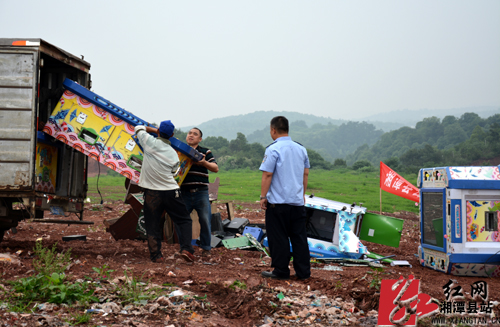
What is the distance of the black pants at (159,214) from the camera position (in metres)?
→ 5.88

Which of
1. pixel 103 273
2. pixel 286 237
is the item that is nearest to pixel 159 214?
pixel 103 273

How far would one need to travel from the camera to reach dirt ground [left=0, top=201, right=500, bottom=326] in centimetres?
374

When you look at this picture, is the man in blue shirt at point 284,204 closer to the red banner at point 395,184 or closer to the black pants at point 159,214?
the black pants at point 159,214

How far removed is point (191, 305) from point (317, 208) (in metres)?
3.56

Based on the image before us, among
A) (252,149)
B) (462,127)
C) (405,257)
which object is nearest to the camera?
(405,257)

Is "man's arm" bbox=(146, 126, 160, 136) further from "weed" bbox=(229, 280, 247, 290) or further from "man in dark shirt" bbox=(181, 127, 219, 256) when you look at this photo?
"weed" bbox=(229, 280, 247, 290)

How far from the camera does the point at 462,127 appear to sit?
78.9 m

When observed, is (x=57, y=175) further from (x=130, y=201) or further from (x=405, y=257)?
(x=405, y=257)

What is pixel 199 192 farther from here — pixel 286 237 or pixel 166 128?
pixel 286 237

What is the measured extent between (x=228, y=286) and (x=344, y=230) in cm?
309

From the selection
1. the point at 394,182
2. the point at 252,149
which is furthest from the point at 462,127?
the point at 394,182

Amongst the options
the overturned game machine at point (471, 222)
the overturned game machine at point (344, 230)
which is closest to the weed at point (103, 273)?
the overturned game machine at point (344, 230)

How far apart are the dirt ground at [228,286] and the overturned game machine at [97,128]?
1385 mm

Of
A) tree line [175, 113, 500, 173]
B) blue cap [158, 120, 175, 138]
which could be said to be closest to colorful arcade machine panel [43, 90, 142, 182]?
blue cap [158, 120, 175, 138]
